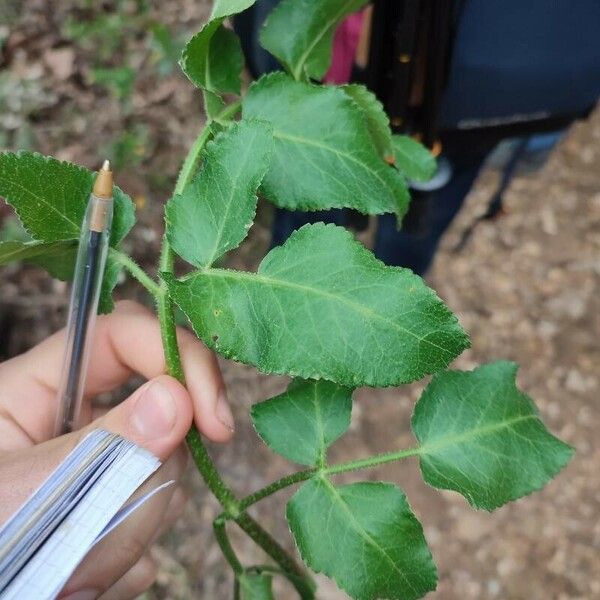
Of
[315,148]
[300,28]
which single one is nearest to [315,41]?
[300,28]

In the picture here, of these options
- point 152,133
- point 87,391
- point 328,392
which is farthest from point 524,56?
point 152,133

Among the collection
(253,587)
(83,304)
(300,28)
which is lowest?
(253,587)

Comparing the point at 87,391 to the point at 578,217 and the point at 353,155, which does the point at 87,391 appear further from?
the point at 578,217

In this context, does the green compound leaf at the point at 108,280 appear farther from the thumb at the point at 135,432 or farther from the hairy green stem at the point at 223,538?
the hairy green stem at the point at 223,538

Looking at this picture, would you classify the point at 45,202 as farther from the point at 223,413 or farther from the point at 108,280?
the point at 223,413

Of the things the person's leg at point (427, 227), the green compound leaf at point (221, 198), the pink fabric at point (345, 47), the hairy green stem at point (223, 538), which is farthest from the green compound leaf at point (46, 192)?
the person's leg at point (427, 227)

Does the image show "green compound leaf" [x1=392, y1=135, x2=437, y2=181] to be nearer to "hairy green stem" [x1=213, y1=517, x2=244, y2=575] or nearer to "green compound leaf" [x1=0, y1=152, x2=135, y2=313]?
"green compound leaf" [x1=0, y1=152, x2=135, y2=313]
